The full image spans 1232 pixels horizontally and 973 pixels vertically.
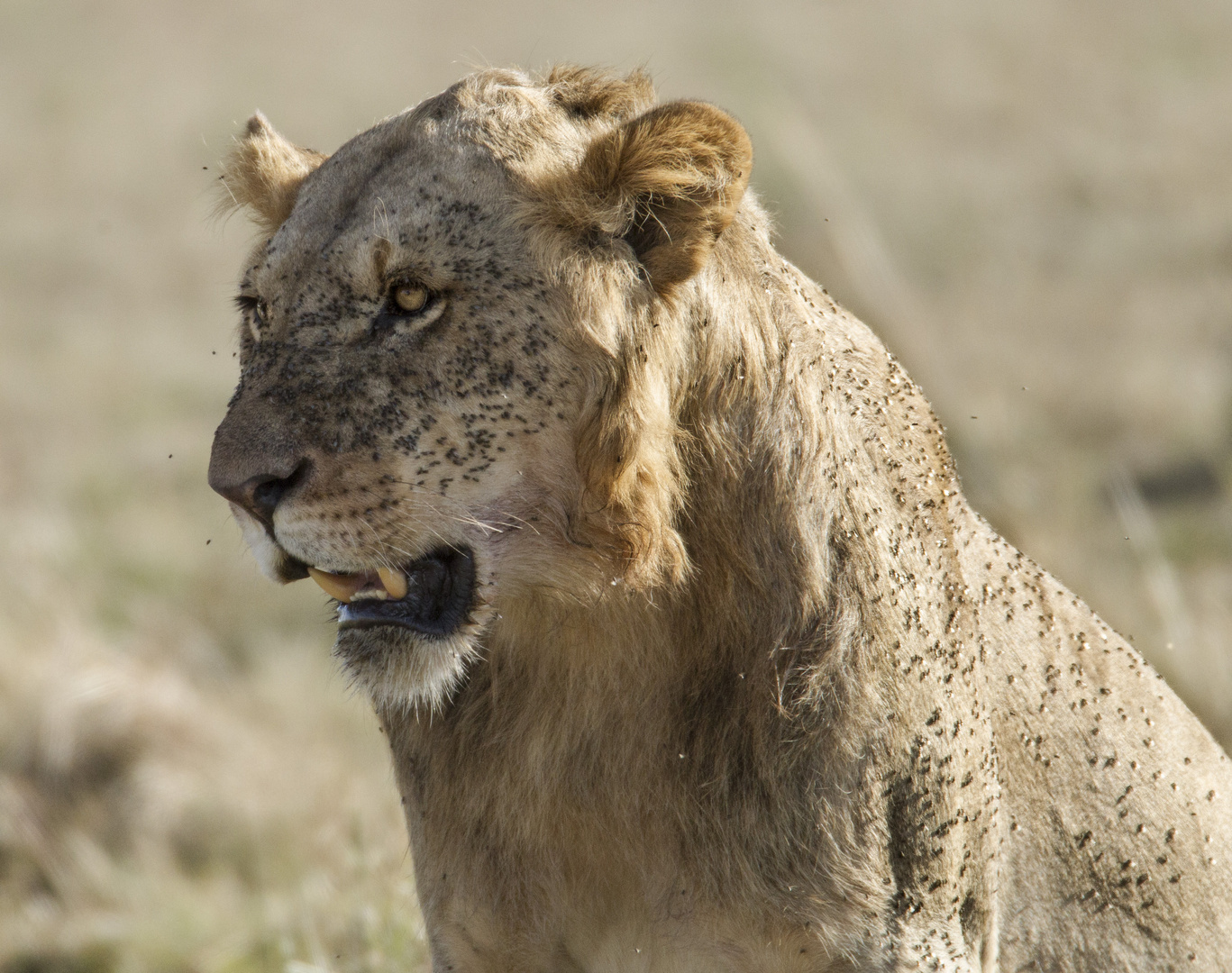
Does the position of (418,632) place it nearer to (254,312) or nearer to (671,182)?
(254,312)

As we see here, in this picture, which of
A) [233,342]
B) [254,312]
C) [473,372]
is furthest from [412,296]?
[233,342]

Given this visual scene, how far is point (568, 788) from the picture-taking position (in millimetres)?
3104

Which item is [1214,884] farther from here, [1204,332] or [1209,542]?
Answer: [1204,332]

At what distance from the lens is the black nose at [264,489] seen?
2.72 meters

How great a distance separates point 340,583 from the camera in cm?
295

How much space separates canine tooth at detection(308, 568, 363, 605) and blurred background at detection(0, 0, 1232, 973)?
1178 mm

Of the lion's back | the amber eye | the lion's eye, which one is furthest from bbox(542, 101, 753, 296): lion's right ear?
the lion's back

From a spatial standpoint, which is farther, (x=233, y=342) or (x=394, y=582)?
(x=233, y=342)

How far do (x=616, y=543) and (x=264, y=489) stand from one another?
66 centimetres

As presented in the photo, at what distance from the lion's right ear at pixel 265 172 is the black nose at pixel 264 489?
79 cm

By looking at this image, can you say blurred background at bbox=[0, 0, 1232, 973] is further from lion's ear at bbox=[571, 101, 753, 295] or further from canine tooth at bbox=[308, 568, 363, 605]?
canine tooth at bbox=[308, 568, 363, 605]

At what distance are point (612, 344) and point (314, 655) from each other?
26.7 ft

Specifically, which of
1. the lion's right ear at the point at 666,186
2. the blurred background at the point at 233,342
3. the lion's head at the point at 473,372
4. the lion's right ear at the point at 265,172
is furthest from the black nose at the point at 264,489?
the blurred background at the point at 233,342

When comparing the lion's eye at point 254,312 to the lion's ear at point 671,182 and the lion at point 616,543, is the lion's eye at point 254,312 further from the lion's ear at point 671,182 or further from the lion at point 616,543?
the lion's ear at point 671,182
